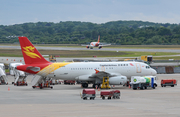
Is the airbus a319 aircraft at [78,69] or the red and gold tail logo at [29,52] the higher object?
the red and gold tail logo at [29,52]

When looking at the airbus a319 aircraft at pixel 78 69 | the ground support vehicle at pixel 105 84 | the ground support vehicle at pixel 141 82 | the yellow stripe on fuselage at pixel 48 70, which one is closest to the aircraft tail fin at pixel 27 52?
the airbus a319 aircraft at pixel 78 69

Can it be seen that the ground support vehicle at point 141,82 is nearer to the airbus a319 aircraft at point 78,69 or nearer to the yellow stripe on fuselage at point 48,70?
the airbus a319 aircraft at point 78,69

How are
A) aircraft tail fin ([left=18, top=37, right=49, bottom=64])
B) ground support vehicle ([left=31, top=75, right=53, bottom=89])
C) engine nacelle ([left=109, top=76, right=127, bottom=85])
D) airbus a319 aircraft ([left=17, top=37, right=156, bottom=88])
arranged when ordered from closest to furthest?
engine nacelle ([left=109, top=76, right=127, bottom=85])
airbus a319 aircraft ([left=17, top=37, right=156, bottom=88])
aircraft tail fin ([left=18, top=37, right=49, bottom=64])
ground support vehicle ([left=31, top=75, right=53, bottom=89])

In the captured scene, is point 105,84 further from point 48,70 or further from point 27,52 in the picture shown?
point 27,52

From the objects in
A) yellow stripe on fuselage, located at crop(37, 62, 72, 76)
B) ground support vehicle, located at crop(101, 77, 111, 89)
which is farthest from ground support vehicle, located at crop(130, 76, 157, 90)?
yellow stripe on fuselage, located at crop(37, 62, 72, 76)

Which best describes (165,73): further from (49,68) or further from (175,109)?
(175,109)

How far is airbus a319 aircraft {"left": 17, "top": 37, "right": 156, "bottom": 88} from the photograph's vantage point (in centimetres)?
4838

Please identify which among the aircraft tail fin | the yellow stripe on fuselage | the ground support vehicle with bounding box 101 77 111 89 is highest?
the aircraft tail fin

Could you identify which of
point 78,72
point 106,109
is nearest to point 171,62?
point 78,72

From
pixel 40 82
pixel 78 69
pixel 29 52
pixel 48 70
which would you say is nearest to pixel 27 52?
pixel 29 52

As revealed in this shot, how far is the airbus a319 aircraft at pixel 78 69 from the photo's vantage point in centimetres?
4838

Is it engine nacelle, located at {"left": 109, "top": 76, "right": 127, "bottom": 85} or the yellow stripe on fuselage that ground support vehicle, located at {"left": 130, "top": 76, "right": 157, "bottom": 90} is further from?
the yellow stripe on fuselage

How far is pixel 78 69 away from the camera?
4959cm

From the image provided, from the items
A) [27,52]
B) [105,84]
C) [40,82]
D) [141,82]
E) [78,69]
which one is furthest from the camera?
[40,82]
